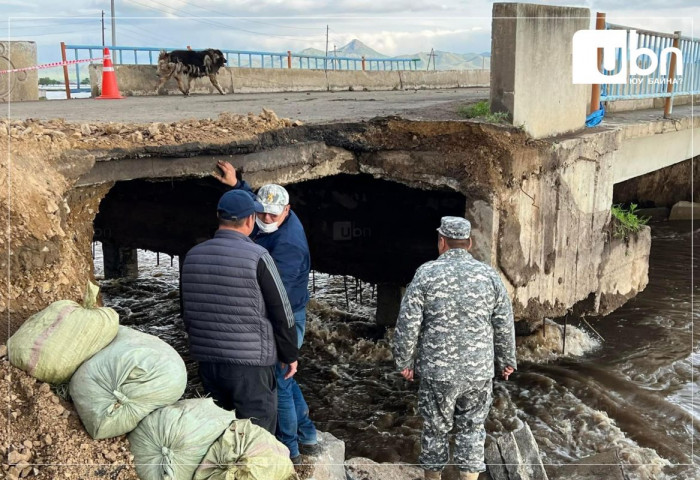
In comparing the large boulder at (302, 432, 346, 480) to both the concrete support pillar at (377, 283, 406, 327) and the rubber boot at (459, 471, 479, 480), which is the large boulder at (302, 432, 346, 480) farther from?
the concrete support pillar at (377, 283, 406, 327)

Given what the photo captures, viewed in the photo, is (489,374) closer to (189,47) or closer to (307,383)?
(307,383)

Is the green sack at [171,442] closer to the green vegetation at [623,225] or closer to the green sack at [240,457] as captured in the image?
the green sack at [240,457]

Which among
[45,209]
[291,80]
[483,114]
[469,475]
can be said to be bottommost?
[469,475]

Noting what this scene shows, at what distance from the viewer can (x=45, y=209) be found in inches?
167

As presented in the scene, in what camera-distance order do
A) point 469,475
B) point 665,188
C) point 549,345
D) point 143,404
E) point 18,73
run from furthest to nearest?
point 665,188 < point 18,73 < point 549,345 < point 469,475 < point 143,404

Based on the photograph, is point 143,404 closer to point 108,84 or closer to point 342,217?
point 342,217

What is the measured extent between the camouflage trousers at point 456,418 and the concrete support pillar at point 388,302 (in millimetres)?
4732

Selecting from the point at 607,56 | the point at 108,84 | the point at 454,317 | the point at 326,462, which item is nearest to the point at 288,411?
the point at 326,462

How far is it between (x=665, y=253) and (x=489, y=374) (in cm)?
1148

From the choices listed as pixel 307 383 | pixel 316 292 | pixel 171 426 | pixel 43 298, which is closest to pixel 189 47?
pixel 316 292

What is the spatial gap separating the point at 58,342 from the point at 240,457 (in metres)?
1.16

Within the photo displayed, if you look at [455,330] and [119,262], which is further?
[119,262]

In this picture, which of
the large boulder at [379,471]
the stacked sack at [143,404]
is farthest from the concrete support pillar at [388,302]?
the stacked sack at [143,404]

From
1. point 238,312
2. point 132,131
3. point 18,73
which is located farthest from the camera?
point 18,73
